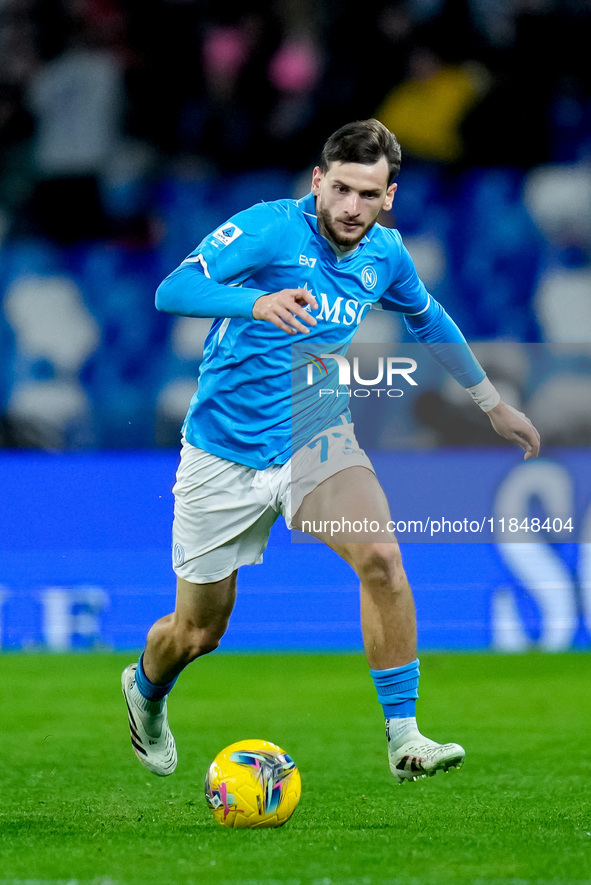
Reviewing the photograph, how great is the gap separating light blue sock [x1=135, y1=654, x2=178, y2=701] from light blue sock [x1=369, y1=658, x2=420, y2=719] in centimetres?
89

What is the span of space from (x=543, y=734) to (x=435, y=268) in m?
4.22

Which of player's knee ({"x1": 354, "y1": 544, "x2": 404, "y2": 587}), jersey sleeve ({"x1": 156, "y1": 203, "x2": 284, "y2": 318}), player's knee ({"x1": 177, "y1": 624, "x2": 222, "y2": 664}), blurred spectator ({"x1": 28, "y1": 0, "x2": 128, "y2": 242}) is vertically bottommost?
player's knee ({"x1": 177, "y1": 624, "x2": 222, "y2": 664})

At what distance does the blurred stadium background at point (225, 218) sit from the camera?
752 centimetres

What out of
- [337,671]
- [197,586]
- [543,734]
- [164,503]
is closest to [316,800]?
[197,586]

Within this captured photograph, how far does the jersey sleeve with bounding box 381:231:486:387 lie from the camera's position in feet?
14.6

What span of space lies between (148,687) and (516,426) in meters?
1.53

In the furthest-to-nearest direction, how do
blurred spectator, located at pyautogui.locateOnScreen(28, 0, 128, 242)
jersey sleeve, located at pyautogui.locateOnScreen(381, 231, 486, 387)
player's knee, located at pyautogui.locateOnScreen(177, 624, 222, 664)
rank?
blurred spectator, located at pyautogui.locateOnScreen(28, 0, 128, 242) → jersey sleeve, located at pyautogui.locateOnScreen(381, 231, 486, 387) → player's knee, located at pyautogui.locateOnScreen(177, 624, 222, 664)

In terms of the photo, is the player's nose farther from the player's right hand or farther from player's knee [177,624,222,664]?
player's knee [177,624,222,664]

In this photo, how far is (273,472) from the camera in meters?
4.14

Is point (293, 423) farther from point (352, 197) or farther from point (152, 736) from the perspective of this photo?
point (152, 736)

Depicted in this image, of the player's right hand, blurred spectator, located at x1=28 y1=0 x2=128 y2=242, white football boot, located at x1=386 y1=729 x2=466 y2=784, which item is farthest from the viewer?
blurred spectator, located at x1=28 y1=0 x2=128 y2=242

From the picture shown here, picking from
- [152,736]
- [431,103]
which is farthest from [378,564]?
[431,103]

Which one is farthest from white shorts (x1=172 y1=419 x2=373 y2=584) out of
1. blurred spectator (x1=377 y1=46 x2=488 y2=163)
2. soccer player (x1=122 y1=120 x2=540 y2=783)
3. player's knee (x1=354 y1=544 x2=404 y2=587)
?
blurred spectator (x1=377 y1=46 x2=488 y2=163)

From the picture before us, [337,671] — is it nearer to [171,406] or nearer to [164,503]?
[164,503]
